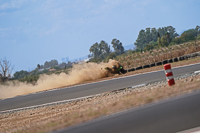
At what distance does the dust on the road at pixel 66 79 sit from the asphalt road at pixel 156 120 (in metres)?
26.2

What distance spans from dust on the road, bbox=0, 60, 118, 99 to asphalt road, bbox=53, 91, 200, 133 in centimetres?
2621

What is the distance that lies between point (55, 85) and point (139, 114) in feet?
98.2

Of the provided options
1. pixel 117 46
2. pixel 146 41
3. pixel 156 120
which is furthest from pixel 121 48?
pixel 156 120

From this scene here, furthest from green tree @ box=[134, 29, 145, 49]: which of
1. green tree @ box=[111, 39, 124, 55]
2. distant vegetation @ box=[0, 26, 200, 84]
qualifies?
green tree @ box=[111, 39, 124, 55]

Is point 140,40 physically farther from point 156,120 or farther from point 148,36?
point 156,120

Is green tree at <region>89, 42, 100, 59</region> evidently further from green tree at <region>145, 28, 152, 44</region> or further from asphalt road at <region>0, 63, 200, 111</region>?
asphalt road at <region>0, 63, 200, 111</region>

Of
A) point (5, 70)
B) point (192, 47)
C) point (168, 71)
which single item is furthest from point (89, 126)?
point (5, 70)

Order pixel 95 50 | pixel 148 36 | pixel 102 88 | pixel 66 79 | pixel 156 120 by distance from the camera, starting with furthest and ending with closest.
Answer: pixel 148 36 < pixel 95 50 < pixel 66 79 < pixel 102 88 < pixel 156 120

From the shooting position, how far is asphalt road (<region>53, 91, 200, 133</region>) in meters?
7.14

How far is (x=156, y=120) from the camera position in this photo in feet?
25.7

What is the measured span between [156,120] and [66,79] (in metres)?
30.9

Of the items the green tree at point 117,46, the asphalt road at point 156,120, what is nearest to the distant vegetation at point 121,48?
the green tree at point 117,46

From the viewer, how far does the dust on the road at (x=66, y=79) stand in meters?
36.2

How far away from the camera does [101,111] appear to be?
11.3 meters
